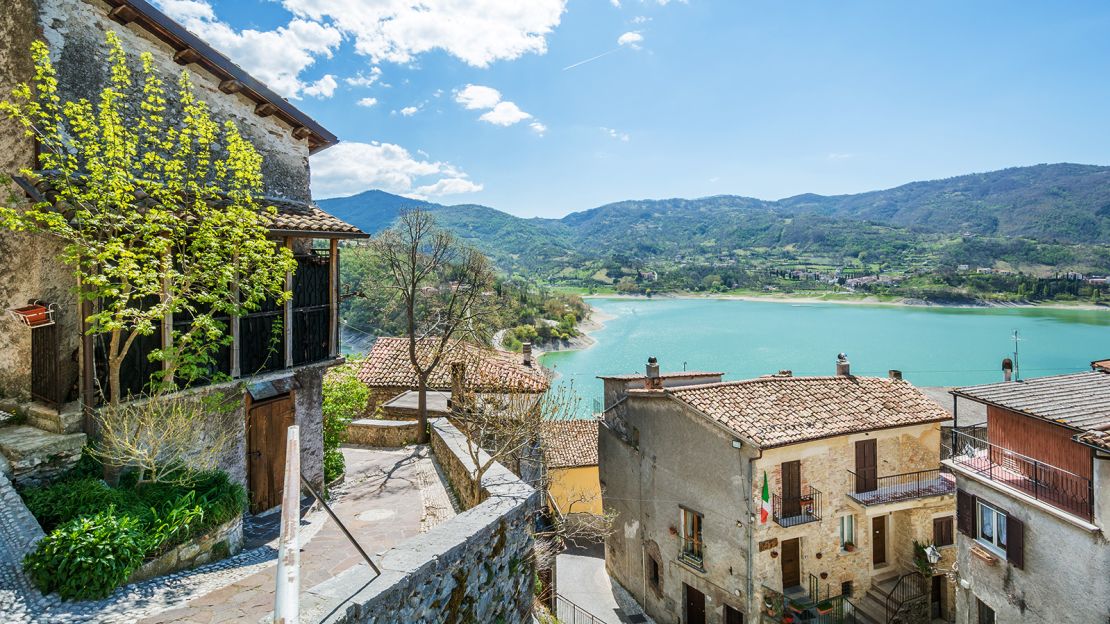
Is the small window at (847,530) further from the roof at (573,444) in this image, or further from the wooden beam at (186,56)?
the wooden beam at (186,56)

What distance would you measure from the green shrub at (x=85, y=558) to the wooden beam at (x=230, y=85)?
6335 mm

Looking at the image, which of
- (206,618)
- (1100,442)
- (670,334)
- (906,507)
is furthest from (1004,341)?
(206,618)

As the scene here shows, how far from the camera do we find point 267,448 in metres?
8.95

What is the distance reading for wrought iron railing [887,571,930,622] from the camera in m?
14.8

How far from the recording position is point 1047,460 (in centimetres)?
1065

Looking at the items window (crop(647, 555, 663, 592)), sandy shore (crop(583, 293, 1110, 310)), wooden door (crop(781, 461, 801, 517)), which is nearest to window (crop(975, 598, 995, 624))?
wooden door (crop(781, 461, 801, 517))

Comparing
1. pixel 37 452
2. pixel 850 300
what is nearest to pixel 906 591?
pixel 37 452

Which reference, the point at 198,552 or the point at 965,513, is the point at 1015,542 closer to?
the point at 965,513

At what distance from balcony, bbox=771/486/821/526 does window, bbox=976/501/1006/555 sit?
→ 11.0 feet

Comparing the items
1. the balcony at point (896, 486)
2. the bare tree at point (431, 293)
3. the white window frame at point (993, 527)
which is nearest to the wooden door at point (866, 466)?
the balcony at point (896, 486)

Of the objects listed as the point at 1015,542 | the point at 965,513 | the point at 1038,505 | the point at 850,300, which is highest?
the point at 850,300

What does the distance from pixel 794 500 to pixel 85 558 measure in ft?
46.1

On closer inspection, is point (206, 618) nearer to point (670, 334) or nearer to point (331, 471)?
Result: point (331, 471)

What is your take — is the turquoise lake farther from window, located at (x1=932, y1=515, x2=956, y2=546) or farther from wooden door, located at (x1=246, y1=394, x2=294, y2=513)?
wooden door, located at (x1=246, y1=394, x2=294, y2=513)
